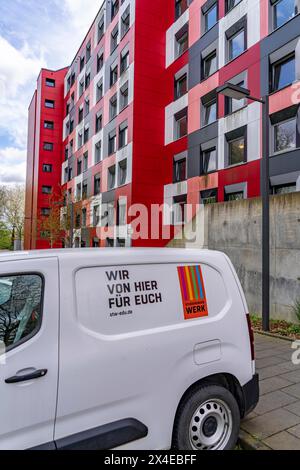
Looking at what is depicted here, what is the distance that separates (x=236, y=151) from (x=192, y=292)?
14.8m

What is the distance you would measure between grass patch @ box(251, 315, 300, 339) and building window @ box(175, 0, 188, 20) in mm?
20745

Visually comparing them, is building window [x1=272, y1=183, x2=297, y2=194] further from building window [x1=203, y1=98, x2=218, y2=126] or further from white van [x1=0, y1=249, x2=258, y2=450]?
white van [x1=0, y1=249, x2=258, y2=450]

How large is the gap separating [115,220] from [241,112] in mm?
11094

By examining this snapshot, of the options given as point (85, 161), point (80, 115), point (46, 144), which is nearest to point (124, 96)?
point (85, 161)

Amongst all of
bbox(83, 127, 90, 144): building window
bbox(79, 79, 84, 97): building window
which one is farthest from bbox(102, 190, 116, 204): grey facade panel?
bbox(79, 79, 84, 97): building window

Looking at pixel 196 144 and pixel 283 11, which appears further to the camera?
pixel 196 144

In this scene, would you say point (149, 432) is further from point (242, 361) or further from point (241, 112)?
point (241, 112)

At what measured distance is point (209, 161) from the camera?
1839 centimetres

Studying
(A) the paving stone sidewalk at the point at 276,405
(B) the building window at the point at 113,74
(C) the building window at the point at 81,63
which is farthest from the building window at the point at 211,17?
(A) the paving stone sidewalk at the point at 276,405

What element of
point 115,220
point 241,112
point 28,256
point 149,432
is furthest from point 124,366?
point 115,220

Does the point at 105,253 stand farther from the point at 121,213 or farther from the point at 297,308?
the point at 121,213

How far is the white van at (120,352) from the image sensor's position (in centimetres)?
207

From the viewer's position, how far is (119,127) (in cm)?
2325

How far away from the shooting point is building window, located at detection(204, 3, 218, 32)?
1801 cm
